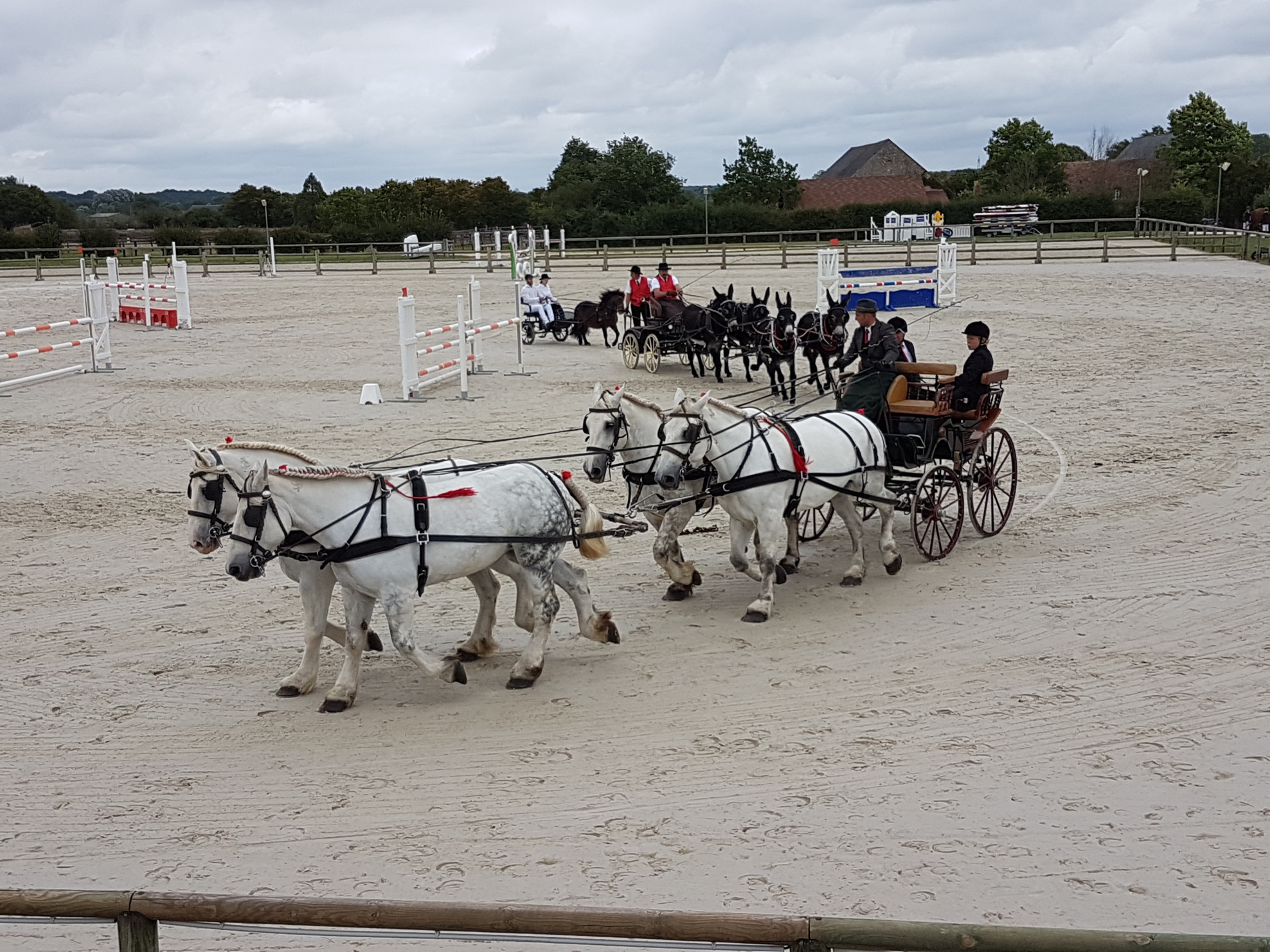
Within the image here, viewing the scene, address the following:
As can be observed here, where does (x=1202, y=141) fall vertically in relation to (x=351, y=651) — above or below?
above

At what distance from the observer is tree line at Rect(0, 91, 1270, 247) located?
58.8m

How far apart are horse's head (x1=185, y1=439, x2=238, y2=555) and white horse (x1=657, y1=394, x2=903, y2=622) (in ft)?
9.16

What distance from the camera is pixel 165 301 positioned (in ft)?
95.7

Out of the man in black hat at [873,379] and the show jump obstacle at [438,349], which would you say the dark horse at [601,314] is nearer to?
the show jump obstacle at [438,349]

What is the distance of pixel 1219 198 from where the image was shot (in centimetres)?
6059

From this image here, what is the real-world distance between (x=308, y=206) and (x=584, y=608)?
9188 cm

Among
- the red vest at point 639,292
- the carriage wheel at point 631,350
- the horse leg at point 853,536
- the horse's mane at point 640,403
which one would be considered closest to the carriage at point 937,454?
the horse leg at point 853,536

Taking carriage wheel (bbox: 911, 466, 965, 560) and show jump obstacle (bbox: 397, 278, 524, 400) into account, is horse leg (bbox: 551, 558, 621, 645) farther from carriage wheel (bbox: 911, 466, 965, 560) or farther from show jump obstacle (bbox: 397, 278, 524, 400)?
show jump obstacle (bbox: 397, 278, 524, 400)

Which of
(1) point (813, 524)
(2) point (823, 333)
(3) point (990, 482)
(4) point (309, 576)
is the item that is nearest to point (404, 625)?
(4) point (309, 576)

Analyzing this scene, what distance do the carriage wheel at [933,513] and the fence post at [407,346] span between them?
30.8 ft

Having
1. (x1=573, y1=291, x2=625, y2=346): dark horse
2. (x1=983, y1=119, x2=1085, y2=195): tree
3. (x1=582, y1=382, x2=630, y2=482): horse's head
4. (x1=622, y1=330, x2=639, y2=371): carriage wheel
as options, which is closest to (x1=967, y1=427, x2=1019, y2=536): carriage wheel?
(x1=582, y1=382, x2=630, y2=482): horse's head

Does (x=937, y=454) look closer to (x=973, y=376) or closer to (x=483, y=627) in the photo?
(x=973, y=376)

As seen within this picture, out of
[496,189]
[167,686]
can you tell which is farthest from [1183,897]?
[496,189]

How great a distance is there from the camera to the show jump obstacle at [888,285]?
24141mm
